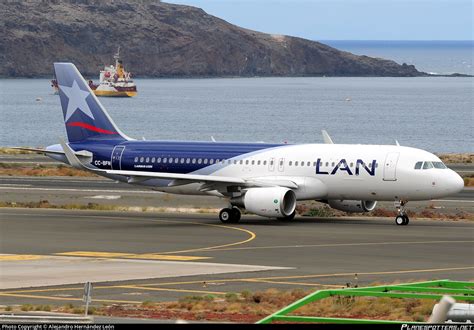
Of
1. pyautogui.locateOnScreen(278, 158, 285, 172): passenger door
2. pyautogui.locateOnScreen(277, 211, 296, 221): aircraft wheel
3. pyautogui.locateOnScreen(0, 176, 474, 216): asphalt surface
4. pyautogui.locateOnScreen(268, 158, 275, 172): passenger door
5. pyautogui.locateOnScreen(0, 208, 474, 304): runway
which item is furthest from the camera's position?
pyautogui.locateOnScreen(0, 176, 474, 216): asphalt surface

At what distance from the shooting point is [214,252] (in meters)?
39.9

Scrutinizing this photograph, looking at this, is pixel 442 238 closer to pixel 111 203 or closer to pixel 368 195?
pixel 368 195

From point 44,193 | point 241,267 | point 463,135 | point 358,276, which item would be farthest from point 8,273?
point 463,135

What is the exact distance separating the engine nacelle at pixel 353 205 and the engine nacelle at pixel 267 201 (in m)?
3.03

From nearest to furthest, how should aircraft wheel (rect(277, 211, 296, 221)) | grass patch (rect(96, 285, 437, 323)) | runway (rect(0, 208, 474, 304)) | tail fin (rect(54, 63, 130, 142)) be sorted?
grass patch (rect(96, 285, 437, 323)) → runway (rect(0, 208, 474, 304)) → aircraft wheel (rect(277, 211, 296, 221)) → tail fin (rect(54, 63, 130, 142))

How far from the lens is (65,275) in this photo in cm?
3319

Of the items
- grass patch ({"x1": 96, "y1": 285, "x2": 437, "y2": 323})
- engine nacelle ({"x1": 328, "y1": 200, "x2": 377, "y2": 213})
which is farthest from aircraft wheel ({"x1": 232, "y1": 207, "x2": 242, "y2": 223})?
grass patch ({"x1": 96, "y1": 285, "x2": 437, "y2": 323})

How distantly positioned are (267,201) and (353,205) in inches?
189

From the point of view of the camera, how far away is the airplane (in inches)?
1935

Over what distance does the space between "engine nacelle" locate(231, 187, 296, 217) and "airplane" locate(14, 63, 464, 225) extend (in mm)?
40

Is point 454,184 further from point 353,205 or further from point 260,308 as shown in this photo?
point 260,308

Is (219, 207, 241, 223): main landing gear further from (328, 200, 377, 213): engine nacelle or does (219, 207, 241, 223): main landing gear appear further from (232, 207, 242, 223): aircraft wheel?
(328, 200, 377, 213): engine nacelle

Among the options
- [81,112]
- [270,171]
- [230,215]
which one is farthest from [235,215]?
[81,112]

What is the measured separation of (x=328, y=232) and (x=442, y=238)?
465cm
